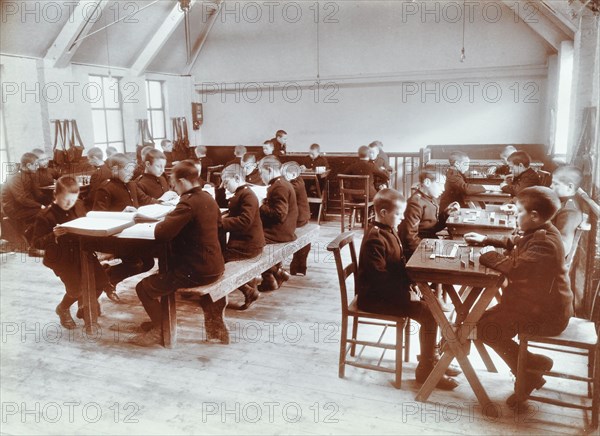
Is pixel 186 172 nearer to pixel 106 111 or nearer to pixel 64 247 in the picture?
pixel 64 247

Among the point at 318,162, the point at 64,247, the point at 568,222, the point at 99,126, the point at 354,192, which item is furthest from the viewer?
the point at 99,126

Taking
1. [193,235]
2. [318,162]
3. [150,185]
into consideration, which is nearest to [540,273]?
[193,235]

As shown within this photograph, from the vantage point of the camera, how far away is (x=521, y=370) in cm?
296

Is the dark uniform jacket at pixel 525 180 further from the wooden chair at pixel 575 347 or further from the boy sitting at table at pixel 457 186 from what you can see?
the wooden chair at pixel 575 347

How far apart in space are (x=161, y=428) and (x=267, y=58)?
10.2 m

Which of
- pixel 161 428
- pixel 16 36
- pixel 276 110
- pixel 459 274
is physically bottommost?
pixel 161 428

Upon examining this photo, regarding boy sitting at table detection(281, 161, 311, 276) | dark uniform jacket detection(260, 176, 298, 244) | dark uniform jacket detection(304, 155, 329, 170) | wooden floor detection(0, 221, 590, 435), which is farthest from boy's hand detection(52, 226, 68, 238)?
dark uniform jacket detection(304, 155, 329, 170)

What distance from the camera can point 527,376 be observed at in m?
3.03

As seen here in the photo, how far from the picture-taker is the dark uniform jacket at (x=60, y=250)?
412 cm

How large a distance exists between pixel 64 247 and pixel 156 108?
8.59 meters

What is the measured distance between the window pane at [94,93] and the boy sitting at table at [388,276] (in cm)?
849

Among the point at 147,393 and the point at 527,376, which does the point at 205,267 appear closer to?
the point at 147,393

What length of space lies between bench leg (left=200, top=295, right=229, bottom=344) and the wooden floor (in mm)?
102

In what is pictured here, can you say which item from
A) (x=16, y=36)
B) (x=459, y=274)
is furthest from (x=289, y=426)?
(x=16, y=36)
